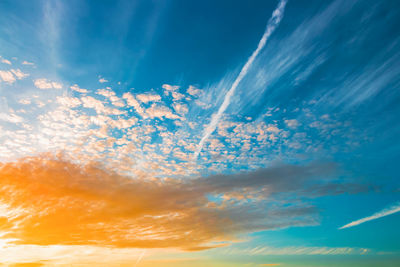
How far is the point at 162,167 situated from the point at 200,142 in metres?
7.90

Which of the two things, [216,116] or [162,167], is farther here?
[162,167]

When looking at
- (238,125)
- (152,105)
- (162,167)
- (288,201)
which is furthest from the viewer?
(288,201)

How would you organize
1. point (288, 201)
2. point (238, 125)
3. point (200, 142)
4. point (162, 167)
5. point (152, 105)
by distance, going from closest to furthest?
point (152, 105) < point (238, 125) < point (200, 142) < point (162, 167) < point (288, 201)

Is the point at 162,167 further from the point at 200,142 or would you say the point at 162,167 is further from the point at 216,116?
the point at 216,116

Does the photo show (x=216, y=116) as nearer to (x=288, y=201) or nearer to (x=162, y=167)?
(x=162, y=167)

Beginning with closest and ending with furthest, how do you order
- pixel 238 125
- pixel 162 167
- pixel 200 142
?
1. pixel 238 125
2. pixel 200 142
3. pixel 162 167

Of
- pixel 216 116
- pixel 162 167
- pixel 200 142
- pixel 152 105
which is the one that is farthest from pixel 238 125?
pixel 162 167

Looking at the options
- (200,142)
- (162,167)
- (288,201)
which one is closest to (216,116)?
(200,142)

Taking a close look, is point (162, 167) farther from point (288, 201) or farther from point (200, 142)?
point (288, 201)

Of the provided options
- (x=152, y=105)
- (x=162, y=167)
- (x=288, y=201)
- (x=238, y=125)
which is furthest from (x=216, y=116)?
(x=288, y=201)

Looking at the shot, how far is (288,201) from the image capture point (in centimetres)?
4778

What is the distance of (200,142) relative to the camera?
31.0 meters

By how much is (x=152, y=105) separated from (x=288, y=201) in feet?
117

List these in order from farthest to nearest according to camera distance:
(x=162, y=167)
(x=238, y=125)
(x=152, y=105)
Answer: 1. (x=162, y=167)
2. (x=238, y=125)
3. (x=152, y=105)
